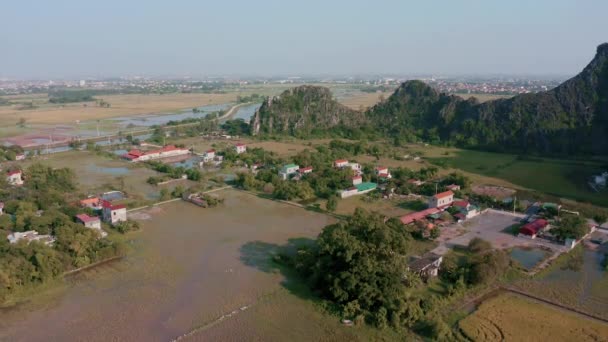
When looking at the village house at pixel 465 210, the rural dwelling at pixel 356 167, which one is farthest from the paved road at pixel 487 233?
the rural dwelling at pixel 356 167

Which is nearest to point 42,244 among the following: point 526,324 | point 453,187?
point 526,324

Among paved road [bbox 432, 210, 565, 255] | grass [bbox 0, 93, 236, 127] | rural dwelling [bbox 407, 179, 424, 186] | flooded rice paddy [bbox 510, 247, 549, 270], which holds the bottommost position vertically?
flooded rice paddy [bbox 510, 247, 549, 270]

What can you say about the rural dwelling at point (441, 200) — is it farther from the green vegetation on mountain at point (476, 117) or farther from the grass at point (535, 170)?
the green vegetation on mountain at point (476, 117)

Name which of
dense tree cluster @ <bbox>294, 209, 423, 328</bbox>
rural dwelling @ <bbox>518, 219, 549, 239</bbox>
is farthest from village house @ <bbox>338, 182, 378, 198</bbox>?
dense tree cluster @ <bbox>294, 209, 423, 328</bbox>

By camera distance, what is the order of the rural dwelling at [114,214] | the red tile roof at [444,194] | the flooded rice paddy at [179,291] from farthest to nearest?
1. the red tile roof at [444,194]
2. the rural dwelling at [114,214]
3. the flooded rice paddy at [179,291]

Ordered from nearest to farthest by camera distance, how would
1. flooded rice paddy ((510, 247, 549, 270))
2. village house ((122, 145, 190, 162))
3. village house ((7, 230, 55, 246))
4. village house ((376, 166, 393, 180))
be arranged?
flooded rice paddy ((510, 247, 549, 270))
village house ((7, 230, 55, 246))
village house ((376, 166, 393, 180))
village house ((122, 145, 190, 162))

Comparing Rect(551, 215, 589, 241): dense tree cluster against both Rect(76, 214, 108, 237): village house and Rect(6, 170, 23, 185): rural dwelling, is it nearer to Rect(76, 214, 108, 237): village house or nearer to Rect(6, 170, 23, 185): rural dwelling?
Rect(76, 214, 108, 237): village house
